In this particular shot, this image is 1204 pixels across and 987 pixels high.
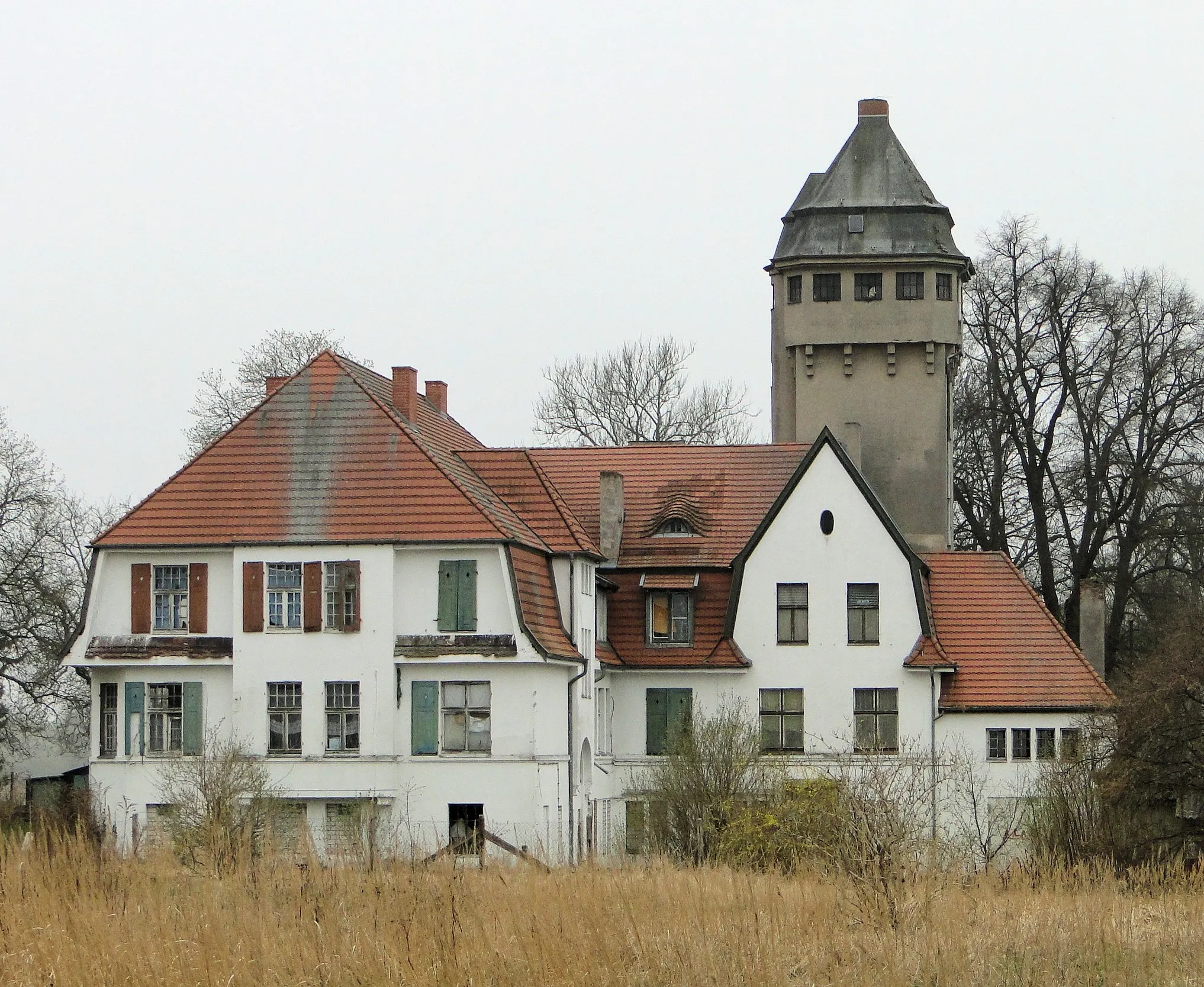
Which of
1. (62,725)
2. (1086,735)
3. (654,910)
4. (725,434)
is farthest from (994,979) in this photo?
(725,434)

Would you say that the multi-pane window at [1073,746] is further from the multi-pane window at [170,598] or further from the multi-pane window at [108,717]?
the multi-pane window at [108,717]

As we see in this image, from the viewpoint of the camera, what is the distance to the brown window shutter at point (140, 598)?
38.4 meters

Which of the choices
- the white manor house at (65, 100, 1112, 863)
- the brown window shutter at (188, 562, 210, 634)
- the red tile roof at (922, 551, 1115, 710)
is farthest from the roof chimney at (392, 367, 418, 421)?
the red tile roof at (922, 551, 1115, 710)

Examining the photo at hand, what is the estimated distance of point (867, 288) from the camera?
171 feet

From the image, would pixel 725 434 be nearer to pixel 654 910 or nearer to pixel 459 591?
pixel 459 591

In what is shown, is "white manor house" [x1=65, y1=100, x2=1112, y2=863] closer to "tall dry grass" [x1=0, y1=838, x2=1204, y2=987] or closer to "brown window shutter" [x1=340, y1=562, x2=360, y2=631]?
"brown window shutter" [x1=340, y1=562, x2=360, y2=631]

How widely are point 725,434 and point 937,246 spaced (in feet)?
54.4

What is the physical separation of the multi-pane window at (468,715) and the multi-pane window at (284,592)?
3.26 m

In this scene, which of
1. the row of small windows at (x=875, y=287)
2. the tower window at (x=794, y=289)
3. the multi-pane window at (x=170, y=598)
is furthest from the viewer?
the tower window at (x=794, y=289)

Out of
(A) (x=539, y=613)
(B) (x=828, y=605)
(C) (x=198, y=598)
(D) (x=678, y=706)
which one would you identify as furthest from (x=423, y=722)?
(B) (x=828, y=605)

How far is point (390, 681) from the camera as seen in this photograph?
3744cm

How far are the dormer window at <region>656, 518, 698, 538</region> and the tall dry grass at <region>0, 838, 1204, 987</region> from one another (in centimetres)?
2606

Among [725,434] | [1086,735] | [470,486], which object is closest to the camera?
[1086,735]

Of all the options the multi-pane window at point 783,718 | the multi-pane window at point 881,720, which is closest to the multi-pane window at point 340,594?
the multi-pane window at point 783,718
